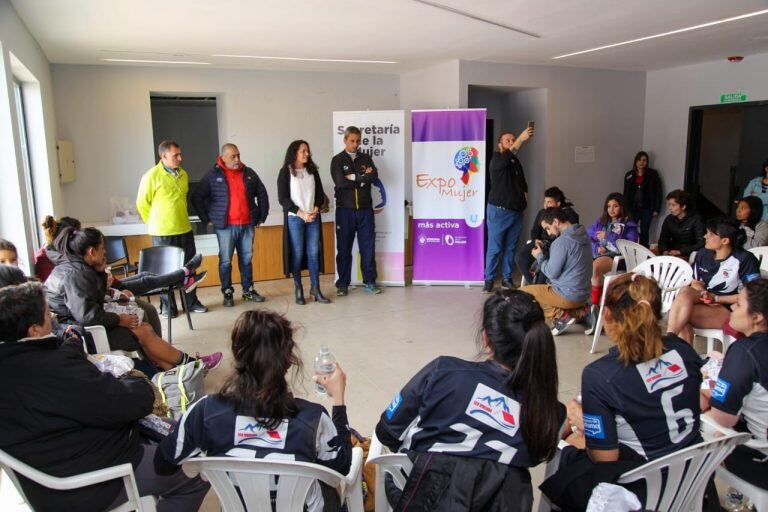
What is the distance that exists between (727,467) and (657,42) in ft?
16.4

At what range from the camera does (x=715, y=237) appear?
12.8 feet

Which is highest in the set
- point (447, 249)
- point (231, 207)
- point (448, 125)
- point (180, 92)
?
point (180, 92)

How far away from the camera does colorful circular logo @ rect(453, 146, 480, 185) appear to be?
20.3 ft

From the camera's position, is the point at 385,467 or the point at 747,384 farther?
the point at 747,384

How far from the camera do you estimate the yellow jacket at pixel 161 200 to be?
528 centimetres

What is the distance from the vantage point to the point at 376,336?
4.80m

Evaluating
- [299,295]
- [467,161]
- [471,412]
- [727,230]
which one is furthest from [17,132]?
[727,230]

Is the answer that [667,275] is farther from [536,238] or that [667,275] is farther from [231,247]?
[231,247]

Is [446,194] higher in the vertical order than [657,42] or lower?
lower

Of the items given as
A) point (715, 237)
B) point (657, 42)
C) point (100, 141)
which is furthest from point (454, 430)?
point (100, 141)

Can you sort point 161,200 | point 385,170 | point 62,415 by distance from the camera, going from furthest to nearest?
point 385,170 < point 161,200 < point 62,415

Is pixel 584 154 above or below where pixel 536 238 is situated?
above

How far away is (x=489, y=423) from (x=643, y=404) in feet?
1.70

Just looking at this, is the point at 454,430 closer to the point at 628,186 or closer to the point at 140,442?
the point at 140,442
